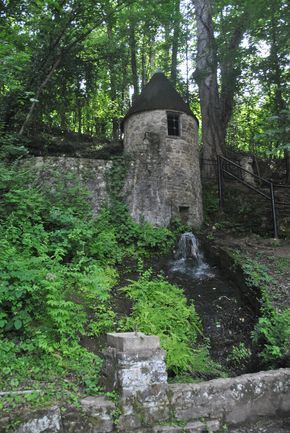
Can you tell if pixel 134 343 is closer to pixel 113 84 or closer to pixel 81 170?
pixel 81 170

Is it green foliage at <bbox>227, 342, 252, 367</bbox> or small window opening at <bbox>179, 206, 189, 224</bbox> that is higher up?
small window opening at <bbox>179, 206, 189, 224</bbox>

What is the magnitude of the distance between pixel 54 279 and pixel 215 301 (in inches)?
149

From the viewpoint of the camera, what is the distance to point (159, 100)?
1320 centimetres

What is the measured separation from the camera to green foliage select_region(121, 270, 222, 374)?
552 centimetres

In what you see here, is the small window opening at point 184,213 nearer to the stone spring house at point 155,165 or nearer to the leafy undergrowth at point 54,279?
the stone spring house at point 155,165

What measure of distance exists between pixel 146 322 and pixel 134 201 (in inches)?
208

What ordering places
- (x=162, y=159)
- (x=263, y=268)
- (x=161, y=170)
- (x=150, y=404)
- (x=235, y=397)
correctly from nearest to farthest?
(x=150, y=404), (x=235, y=397), (x=263, y=268), (x=161, y=170), (x=162, y=159)

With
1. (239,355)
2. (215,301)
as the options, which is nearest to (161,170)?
(215,301)

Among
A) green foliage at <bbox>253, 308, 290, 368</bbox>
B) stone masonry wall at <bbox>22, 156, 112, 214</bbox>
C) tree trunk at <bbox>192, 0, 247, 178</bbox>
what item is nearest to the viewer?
green foliage at <bbox>253, 308, 290, 368</bbox>

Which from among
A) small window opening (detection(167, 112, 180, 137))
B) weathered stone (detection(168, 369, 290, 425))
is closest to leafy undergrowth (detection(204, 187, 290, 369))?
weathered stone (detection(168, 369, 290, 425))

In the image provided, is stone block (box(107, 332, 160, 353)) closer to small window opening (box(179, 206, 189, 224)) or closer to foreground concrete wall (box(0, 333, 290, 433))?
foreground concrete wall (box(0, 333, 290, 433))

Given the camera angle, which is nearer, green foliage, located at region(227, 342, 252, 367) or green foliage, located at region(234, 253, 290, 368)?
green foliage, located at region(234, 253, 290, 368)

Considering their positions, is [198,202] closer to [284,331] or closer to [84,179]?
[84,179]

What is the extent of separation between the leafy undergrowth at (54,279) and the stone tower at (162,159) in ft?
2.82
